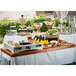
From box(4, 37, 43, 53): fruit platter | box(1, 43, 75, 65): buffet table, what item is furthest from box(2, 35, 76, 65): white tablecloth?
box(4, 37, 43, 53): fruit platter

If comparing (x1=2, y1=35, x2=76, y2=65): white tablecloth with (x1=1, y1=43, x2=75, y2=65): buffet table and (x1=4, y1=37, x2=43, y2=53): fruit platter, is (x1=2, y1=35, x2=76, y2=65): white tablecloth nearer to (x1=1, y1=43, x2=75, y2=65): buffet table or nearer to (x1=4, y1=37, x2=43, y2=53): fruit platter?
(x1=1, y1=43, x2=75, y2=65): buffet table

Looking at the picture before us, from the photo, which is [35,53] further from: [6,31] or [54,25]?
[54,25]

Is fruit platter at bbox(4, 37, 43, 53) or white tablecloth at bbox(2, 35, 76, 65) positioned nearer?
fruit platter at bbox(4, 37, 43, 53)

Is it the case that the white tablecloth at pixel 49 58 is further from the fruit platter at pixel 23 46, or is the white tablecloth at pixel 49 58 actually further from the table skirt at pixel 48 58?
the fruit platter at pixel 23 46

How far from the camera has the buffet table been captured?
9.23ft

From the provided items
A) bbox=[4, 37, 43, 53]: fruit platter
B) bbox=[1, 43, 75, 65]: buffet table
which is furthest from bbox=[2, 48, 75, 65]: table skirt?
bbox=[4, 37, 43, 53]: fruit platter

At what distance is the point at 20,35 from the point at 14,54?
801 millimetres

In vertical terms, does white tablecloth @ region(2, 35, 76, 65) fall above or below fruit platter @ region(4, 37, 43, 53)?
below

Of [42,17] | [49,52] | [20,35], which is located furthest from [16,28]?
[49,52]

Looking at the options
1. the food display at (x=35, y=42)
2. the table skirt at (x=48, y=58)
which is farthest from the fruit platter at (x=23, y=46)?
the table skirt at (x=48, y=58)

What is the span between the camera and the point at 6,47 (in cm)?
294

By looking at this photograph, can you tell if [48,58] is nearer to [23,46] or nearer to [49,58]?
[49,58]

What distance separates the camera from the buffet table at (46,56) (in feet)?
9.23

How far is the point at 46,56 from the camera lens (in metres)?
3.02
